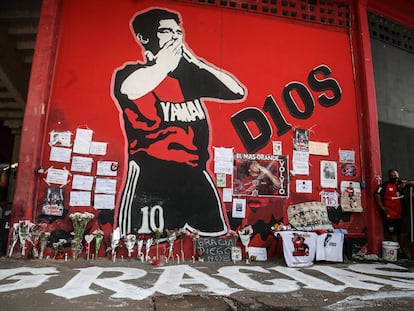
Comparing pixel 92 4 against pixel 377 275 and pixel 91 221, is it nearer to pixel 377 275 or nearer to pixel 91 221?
pixel 91 221

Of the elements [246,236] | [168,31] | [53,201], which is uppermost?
[168,31]

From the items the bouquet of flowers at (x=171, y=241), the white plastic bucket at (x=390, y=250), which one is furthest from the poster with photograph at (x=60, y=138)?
the white plastic bucket at (x=390, y=250)

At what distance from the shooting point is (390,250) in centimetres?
628

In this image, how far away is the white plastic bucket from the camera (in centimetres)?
624

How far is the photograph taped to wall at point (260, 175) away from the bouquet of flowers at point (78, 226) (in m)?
2.53

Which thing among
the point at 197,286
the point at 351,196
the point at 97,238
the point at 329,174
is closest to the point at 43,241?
the point at 97,238

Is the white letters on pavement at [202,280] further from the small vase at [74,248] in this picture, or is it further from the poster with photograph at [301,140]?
the poster with photograph at [301,140]

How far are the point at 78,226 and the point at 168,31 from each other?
3790 mm

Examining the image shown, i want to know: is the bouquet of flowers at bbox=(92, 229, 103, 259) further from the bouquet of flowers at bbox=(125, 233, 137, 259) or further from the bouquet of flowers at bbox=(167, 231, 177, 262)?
the bouquet of flowers at bbox=(167, 231, 177, 262)

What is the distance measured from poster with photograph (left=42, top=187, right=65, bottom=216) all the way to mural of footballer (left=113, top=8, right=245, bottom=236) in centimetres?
94

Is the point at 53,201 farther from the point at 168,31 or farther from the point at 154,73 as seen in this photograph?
the point at 168,31

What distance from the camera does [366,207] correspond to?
22.1ft

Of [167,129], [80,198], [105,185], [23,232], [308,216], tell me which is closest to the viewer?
[23,232]

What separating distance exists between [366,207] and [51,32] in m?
6.56
